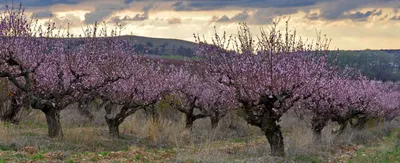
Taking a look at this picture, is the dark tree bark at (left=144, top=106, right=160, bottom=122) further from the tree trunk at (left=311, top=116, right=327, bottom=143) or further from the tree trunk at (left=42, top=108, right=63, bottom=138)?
the tree trunk at (left=42, top=108, right=63, bottom=138)

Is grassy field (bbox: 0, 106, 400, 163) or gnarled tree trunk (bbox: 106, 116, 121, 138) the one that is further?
gnarled tree trunk (bbox: 106, 116, 121, 138)

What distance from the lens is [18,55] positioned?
59.0 feet

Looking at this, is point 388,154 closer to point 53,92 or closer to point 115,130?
point 115,130

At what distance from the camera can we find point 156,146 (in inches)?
826

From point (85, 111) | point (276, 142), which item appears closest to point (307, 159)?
point (276, 142)

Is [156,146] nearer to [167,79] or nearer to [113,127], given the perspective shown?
[113,127]

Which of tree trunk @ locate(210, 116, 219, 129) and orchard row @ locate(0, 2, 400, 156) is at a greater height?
orchard row @ locate(0, 2, 400, 156)

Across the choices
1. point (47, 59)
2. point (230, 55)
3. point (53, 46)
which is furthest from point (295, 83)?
→ point (53, 46)

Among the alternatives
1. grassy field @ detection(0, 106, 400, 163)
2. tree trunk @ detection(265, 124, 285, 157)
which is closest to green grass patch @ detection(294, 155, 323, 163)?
grassy field @ detection(0, 106, 400, 163)

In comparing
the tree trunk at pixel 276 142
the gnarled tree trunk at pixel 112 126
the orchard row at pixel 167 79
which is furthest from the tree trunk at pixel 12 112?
the tree trunk at pixel 276 142

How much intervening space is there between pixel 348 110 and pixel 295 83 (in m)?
13.3

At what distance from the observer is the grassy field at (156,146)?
15.2m

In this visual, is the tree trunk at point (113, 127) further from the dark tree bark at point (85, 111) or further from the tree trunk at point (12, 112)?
the dark tree bark at point (85, 111)

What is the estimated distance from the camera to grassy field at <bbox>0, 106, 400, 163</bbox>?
15.2m
